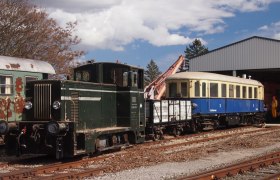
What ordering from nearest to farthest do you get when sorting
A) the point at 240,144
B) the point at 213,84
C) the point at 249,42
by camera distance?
the point at 240,144 → the point at 213,84 → the point at 249,42

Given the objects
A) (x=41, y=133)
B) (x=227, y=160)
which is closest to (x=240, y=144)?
(x=227, y=160)

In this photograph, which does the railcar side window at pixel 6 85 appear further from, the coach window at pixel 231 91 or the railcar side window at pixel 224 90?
the coach window at pixel 231 91

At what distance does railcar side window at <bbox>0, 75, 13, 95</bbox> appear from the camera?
15.2 meters

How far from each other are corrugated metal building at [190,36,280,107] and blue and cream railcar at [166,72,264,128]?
5.17 metres

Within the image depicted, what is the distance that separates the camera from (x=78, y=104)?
1298 cm

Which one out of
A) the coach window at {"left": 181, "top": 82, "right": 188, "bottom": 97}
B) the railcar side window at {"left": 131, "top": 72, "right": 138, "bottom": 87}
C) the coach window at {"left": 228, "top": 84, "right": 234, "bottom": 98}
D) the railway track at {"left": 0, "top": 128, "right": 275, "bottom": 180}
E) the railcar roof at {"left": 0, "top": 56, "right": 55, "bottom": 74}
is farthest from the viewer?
the coach window at {"left": 228, "top": 84, "right": 234, "bottom": 98}

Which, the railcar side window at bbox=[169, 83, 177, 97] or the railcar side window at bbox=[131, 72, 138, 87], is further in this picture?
the railcar side window at bbox=[169, 83, 177, 97]

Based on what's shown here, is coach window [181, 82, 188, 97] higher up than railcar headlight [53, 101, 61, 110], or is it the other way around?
coach window [181, 82, 188, 97]

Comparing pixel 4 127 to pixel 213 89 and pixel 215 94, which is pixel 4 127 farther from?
pixel 215 94

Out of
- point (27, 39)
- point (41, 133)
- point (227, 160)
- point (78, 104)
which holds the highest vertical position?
point (27, 39)

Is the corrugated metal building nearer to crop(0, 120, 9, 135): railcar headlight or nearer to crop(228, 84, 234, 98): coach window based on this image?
crop(228, 84, 234, 98): coach window

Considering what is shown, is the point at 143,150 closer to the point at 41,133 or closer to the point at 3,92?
the point at 41,133

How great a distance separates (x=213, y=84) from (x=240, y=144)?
7.71 m

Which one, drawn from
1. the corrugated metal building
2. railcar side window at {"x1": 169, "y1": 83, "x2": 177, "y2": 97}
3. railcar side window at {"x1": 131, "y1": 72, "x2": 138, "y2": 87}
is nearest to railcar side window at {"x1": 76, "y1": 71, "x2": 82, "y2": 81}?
railcar side window at {"x1": 131, "y1": 72, "x2": 138, "y2": 87}
